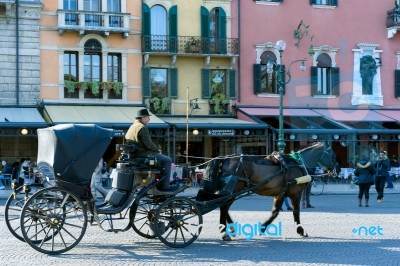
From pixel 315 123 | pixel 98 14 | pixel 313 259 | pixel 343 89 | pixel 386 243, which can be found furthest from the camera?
pixel 343 89

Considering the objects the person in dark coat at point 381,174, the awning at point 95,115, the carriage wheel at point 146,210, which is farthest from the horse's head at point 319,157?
the awning at point 95,115

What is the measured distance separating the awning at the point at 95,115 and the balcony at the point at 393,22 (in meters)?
12.8

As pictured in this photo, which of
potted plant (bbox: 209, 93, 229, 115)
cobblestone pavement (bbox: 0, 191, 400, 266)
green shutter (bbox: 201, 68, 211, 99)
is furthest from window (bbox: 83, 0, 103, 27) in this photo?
cobblestone pavement (bbox: 0, 191, 400, 266)

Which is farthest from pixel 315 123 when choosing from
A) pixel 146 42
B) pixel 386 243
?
pixel 386 243

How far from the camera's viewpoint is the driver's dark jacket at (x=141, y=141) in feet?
38.6

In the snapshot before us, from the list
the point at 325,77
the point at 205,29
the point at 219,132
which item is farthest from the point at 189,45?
the point at 325,77

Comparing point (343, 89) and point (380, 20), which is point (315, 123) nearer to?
point (343, 89)

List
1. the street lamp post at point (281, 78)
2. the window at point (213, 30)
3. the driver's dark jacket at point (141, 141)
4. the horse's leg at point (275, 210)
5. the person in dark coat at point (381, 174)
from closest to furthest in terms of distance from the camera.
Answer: the driver's dark jacket at point (141, 141) → the horse's leg at point (275, 210) → the person in dark coat at point (381, 174) → the street lamp post at point (281, 78) → the window at point (213, 30)

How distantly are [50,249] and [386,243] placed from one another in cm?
568

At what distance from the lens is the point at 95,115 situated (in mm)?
29312

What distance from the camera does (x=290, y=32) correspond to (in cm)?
3400

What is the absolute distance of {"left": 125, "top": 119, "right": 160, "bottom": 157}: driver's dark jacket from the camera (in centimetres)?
1176

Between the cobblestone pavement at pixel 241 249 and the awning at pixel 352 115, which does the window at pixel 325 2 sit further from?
the cobblestone pavement at pixel 241 249

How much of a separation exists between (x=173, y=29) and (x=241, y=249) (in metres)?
21.2
